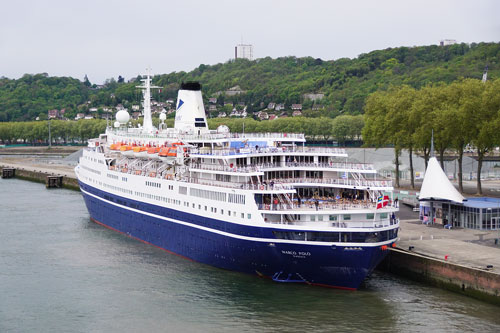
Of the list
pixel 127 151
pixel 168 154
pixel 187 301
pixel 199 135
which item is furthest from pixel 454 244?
pixel 127 151

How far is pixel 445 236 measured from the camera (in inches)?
1858

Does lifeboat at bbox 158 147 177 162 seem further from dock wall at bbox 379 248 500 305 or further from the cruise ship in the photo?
dock wall at bbox 379 248 500 305

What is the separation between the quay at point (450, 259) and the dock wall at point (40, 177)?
61979 millimetres

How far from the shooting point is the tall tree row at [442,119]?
6450cm

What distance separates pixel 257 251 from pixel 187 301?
5.17 metres

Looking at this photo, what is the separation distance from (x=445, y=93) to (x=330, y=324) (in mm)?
42286

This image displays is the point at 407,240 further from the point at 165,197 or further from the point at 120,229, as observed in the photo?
the point at 120,229

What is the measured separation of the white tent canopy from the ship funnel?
19380 millimetres

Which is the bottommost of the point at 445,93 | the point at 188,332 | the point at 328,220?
the point at 188,332

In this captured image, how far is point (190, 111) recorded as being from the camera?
59062 mm

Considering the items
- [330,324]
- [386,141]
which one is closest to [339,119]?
[386,141]

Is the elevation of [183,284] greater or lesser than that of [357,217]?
lesser

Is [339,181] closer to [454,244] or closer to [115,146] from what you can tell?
[454,244]

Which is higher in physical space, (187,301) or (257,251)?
(257,251)
